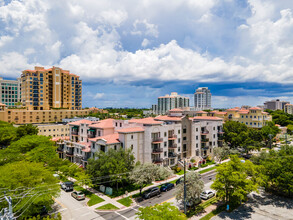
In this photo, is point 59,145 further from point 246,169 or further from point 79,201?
point 246,169

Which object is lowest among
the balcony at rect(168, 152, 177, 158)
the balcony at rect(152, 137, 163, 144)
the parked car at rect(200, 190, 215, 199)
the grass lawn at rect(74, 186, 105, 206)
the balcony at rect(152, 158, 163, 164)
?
the grass lawn at rect(74, 186, 105, 206)

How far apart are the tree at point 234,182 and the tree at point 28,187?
26908 mm

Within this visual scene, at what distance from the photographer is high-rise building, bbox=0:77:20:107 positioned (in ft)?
547

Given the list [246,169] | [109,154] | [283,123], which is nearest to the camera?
[246,169]

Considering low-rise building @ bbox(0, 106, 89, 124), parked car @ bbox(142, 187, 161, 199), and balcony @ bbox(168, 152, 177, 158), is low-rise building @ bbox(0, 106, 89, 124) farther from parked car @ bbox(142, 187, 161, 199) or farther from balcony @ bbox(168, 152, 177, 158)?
parked car @ bbox(142, 187, 161, 199)

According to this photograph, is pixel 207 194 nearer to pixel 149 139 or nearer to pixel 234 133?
pixel 149 139

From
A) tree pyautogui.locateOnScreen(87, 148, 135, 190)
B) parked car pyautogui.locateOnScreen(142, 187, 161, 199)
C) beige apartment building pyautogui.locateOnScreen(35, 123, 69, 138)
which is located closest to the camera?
parked car pyautogui.locateOnScreen(142, 187, 161, 199)

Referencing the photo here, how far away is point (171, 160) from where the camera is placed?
179 feet

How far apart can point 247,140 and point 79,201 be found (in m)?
58.7

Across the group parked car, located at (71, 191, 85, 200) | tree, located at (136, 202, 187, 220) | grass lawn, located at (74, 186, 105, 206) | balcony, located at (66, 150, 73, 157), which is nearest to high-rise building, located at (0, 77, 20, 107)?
balcony, located at (66, 150, 73, 157)

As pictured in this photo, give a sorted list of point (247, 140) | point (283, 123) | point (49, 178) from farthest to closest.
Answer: point (283, 123)
point (247, 140)
point (49, 178)

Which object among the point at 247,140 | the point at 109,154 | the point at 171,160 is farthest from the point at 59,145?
the point at 247,140

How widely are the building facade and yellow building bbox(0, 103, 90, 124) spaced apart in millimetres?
62533

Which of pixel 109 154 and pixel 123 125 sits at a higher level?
pixel 123 125
